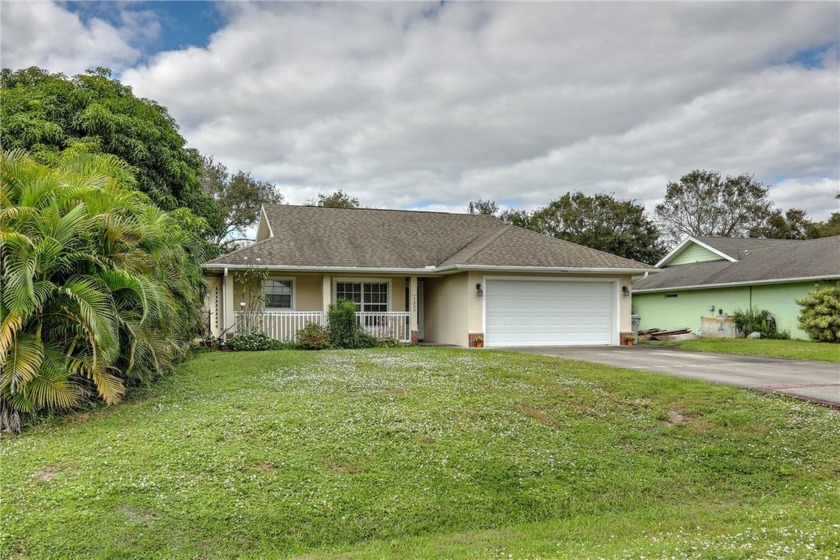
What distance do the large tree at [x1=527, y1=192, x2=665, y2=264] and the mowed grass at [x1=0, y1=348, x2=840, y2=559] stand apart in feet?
103

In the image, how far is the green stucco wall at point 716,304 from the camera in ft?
64.9

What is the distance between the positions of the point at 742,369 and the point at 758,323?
12.1 meters

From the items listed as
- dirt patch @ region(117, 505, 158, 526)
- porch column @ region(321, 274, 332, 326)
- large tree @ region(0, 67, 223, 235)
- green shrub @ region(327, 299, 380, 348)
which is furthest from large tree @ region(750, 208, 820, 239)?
dirt patch @ region(117, 505, 158, 526)

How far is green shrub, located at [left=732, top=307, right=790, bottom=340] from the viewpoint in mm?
20031

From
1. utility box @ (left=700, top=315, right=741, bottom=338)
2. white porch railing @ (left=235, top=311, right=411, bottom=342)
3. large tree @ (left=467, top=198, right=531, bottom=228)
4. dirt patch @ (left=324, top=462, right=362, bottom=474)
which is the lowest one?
dirt patch @ (left=324, top=462, right=362, bottom=474)

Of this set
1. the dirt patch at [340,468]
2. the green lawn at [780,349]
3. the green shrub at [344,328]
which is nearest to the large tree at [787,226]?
the green lawn at [780,349]

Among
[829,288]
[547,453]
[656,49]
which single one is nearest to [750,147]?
[829,288]

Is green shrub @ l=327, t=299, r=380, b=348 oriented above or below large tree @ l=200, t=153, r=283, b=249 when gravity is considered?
below

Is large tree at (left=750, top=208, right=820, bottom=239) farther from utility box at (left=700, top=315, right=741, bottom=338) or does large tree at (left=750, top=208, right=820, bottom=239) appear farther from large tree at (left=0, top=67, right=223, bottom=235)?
large tree at (left=0, top=67, right=223, bottom=235)

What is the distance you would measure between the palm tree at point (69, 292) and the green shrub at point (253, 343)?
5.72 meters

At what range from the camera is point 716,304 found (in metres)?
23.0

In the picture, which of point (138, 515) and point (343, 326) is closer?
point (138, 515)

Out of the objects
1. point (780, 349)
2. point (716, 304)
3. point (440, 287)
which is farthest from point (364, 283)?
point (716, 304)

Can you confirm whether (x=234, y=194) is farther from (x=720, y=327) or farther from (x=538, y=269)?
(x=720, y=327)
